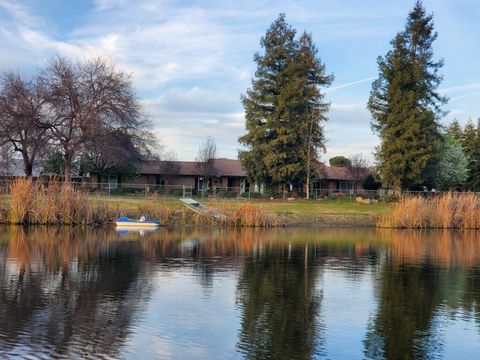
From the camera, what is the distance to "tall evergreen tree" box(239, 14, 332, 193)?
6181 centimetres

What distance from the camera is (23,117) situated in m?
55.4

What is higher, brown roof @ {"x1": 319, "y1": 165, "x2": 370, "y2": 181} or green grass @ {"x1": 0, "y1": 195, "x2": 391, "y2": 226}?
brown roof @ {"x1": 319, "y1": 165, "x2": 370, "y2": 181}

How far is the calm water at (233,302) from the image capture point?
10945 mm

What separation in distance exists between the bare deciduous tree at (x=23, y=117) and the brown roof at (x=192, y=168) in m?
20.7

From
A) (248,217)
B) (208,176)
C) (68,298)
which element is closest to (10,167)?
(208,176)

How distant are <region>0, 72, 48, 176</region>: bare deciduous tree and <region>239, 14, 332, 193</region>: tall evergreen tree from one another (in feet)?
67.7

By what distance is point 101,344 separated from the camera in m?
10.7

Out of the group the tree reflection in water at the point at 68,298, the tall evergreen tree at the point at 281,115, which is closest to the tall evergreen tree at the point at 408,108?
the tall evergreen tree at the point at 281,115

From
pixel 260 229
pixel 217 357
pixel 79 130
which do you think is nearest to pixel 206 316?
pixel 217 357

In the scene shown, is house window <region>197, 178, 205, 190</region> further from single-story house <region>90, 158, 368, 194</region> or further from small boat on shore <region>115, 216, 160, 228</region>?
small boat on shore <region>115, 216, 160, 228</region>

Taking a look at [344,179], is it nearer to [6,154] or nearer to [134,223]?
[6,154]

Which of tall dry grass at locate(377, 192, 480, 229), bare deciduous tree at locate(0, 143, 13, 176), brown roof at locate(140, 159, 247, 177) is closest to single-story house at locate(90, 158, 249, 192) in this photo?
brown roof at locate(140, 159, 247, 177)

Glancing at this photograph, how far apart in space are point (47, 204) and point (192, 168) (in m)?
45.4

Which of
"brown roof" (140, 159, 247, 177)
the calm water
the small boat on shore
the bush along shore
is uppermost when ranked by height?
"brown roof" (140, 159, 247, 177)
